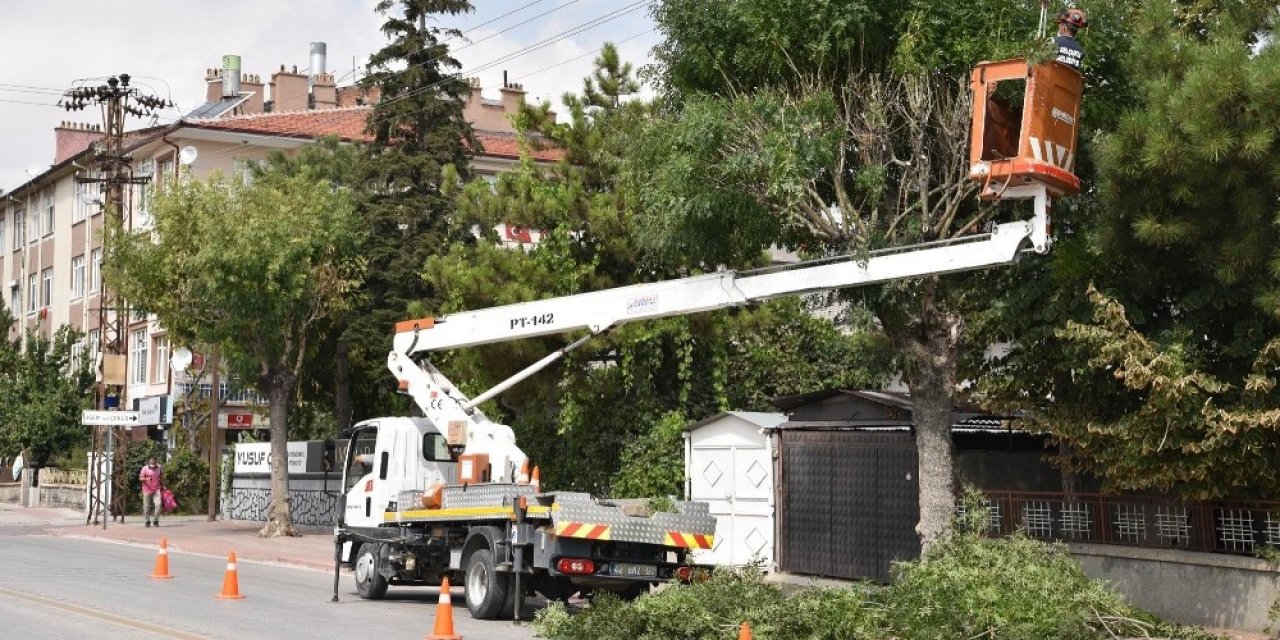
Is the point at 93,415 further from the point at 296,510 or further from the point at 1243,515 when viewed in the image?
the point at 1243,515

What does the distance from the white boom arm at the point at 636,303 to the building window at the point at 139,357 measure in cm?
3612

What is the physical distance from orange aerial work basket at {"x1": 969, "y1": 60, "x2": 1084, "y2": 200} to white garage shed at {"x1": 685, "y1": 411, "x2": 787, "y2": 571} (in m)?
8.00

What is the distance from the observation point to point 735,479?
2180 cm

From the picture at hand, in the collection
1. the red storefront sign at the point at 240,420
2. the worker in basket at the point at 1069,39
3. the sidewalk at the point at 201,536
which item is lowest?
the sidewalk at the point at 201,536

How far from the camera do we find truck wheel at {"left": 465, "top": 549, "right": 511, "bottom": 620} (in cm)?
1602

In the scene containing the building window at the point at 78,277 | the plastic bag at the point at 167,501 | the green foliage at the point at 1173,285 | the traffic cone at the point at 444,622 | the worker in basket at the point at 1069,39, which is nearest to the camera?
the green foliage at the point at 1173,285

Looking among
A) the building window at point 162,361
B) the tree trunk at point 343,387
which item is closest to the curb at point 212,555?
the tree trunk at point 343,387

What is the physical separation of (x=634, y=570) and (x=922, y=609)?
4.44 meters

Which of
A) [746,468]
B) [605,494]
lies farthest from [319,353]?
[746,468]

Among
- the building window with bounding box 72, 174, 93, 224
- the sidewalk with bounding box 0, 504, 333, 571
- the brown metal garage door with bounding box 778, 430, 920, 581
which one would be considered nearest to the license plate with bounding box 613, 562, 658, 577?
the brown metal garage door with bounding box 778, 430, 920, 581

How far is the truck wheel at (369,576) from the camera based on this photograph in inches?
730

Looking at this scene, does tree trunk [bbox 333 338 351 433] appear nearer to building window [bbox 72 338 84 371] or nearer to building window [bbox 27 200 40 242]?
building window [bbox 72 338 84 371]

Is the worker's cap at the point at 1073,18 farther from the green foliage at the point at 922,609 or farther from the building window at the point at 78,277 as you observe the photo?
the building window at the point at 78,277

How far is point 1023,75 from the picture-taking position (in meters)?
13.5
